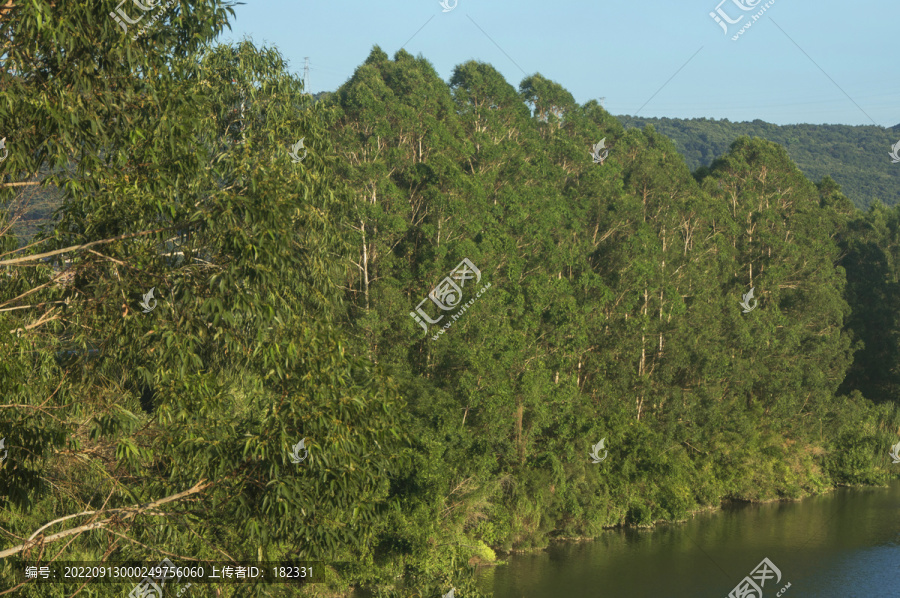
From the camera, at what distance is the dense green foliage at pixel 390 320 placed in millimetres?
5758

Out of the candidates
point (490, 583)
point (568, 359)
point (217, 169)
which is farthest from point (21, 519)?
point (568, 359)

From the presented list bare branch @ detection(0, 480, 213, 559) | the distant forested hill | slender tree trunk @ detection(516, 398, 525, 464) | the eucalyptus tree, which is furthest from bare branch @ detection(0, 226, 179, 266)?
the distant forested hill

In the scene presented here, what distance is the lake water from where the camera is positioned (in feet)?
64.1

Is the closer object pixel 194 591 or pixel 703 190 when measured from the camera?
pixel 194 591

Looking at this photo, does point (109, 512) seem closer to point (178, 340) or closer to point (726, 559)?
point (178, 340)

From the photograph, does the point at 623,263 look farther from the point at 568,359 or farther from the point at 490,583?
the point at 490,583

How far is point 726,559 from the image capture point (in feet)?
71.1

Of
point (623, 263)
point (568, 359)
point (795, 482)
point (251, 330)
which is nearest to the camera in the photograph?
point (251, 330)

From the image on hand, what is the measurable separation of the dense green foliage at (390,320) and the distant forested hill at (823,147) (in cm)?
3465

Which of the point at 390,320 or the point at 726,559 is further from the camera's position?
the point at 726,559

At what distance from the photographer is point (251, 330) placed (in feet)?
19.9

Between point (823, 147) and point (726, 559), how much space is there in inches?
2613

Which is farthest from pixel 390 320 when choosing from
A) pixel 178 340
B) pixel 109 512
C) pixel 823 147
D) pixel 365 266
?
pixel 823 147

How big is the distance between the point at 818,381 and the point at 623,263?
30.0ft
